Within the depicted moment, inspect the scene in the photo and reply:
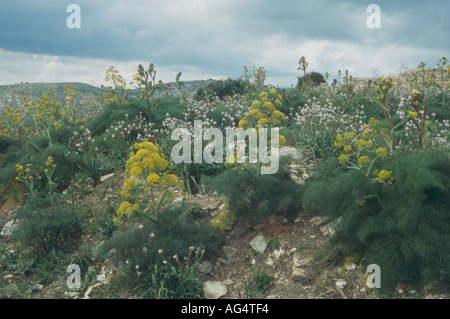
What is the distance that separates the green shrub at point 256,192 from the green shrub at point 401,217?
2.36 ft

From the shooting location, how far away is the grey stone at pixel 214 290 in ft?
15.4

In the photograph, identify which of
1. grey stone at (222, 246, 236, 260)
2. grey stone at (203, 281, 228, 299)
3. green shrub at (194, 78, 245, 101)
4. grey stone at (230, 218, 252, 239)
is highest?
green shrub at (194, 78, 245, 101)

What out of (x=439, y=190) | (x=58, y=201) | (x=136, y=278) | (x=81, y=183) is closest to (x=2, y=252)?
(x=58, y=201)

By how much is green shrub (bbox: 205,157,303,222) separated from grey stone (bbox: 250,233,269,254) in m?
0.30

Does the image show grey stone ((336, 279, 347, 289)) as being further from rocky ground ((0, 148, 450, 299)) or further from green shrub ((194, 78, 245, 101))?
green shrub ((194, 78, 245, 101))

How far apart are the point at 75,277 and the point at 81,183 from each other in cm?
272


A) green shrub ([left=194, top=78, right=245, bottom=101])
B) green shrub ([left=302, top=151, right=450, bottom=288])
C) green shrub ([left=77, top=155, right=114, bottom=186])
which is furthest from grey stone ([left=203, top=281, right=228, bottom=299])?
green shrub ([left=194, top=78, right=245, bottom=101])

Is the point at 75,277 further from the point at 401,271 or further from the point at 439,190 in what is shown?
the point at 439,190

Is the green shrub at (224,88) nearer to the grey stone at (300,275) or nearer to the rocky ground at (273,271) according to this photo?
the rocky ground at (273,271)

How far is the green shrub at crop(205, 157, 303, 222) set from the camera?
5.39m

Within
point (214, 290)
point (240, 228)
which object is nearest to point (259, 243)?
point (240, 228)

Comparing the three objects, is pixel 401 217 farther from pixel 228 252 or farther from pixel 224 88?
pixel 224 88

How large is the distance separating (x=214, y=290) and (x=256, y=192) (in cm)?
150

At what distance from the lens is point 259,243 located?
5359mm
